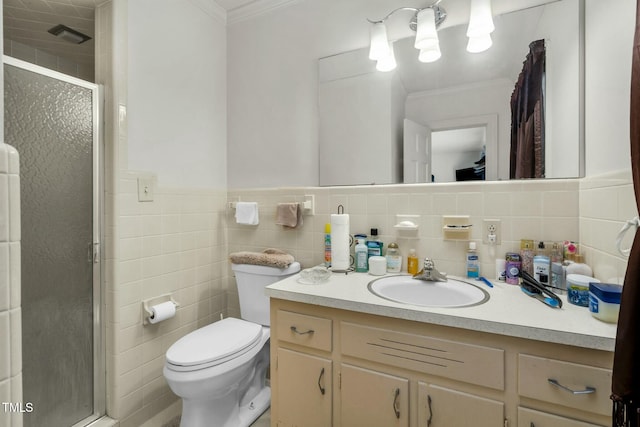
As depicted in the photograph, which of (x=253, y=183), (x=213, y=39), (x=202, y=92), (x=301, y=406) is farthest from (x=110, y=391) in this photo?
(x=213, y=39)

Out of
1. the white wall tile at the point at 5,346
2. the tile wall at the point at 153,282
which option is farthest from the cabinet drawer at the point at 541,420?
the tile wall at the point at 153,282

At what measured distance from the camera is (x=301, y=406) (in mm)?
1220

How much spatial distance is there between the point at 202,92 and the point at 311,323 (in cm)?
164

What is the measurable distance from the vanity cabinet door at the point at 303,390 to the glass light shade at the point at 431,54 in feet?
4.97

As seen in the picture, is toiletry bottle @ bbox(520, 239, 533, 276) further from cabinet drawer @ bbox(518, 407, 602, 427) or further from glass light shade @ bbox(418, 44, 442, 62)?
glass light shade @ bbox(418, 44, 442, 62)

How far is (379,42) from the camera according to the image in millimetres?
1614

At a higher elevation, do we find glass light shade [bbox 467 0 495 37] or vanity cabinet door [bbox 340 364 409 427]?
glass light shade [bbox 467 0 495 37]

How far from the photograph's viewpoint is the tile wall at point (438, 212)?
1326 mm

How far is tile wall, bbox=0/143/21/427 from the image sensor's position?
0.42 meters

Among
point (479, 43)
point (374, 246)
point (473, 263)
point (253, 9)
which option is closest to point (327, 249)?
point (374, 246)

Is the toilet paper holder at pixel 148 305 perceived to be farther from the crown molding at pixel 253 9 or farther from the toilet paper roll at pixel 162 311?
the crown molding at pixel 253 9

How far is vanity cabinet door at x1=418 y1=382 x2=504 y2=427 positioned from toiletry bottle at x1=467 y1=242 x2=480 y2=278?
1.95 feet

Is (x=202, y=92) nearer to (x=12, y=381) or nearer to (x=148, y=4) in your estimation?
(x=148, y=4)

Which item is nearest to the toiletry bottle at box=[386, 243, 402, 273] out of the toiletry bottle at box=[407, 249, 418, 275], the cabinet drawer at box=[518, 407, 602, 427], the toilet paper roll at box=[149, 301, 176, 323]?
the toiletry bottle at box=[407, 249, 418, 275]
